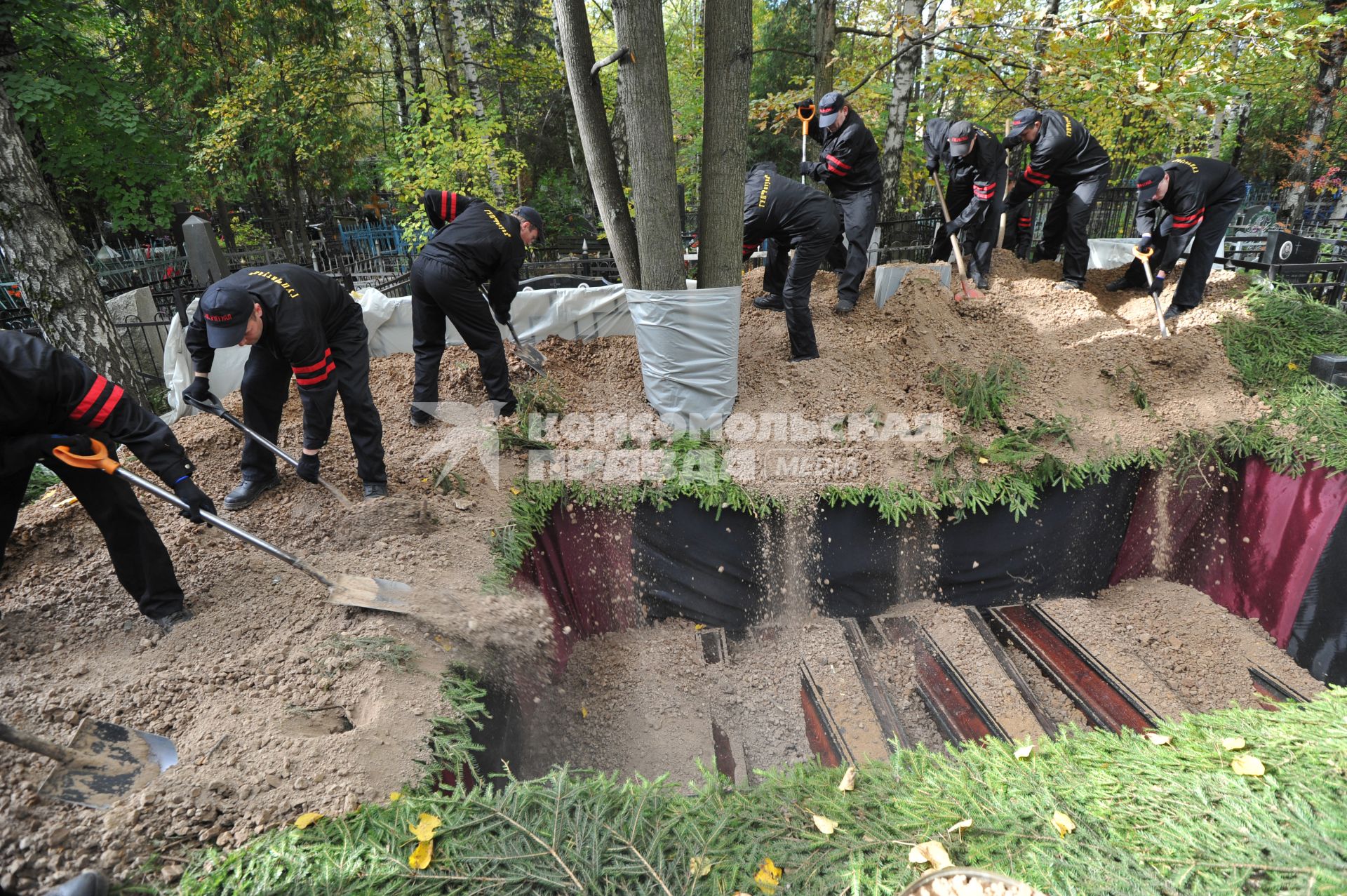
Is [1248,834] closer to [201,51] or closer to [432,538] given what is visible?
[432,538]

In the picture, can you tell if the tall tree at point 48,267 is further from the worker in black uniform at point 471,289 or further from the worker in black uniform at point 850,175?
the worker in black uniform at point 850,175

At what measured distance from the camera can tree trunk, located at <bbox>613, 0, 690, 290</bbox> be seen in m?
3.39

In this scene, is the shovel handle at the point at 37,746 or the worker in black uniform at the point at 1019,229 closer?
the shovel handle at the point at 37,746

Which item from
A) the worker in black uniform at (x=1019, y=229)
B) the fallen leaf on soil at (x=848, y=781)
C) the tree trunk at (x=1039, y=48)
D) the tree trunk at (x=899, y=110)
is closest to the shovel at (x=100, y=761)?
the fallen leaf on soil at (x=848, y=781)

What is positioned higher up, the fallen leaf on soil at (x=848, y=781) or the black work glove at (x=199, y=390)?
the black work glove at (x=199, y=390)

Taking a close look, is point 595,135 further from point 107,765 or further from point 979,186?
point 107,765

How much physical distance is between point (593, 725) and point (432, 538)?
1290 millimetres

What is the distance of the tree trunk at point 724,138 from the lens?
352 cm

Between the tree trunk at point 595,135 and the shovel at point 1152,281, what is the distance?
3.97m

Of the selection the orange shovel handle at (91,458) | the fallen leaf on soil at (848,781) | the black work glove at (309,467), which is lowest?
the fallen leaf on soil at (848,781)

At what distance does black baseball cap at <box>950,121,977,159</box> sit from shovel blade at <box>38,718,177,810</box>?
596 centimetres

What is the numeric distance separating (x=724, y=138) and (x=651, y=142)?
45 centimetres

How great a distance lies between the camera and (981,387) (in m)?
4.17

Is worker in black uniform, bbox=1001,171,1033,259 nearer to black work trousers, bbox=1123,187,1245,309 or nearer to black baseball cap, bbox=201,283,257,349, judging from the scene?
black work trousers, bbox=1123,187,1245,309
